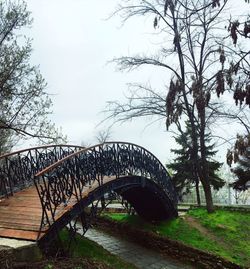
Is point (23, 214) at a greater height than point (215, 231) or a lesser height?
greater

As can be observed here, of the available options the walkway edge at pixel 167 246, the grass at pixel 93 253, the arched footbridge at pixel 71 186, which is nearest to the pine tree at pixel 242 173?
the arched footbridge at pixel 71 186

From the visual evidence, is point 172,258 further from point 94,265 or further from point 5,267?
point 5,267

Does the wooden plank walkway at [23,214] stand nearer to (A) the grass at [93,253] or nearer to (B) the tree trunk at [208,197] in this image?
(A) the grass at [93,253]

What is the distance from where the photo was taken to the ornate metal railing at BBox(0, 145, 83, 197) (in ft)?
31.3

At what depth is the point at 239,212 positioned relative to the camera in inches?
623

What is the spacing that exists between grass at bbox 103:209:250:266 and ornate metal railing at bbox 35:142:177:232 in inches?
55.9

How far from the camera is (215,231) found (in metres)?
13.6

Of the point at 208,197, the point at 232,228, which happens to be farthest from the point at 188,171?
the point at 232,228

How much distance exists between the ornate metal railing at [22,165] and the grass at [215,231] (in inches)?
210

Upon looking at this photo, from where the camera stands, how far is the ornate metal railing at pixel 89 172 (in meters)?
7.45

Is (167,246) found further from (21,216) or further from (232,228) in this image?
(21,216)

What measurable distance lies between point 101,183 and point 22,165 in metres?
2.84

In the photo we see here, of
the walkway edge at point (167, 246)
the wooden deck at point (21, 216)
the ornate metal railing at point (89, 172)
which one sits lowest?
the walkway edge at point (167, 246)

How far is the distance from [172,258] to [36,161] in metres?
6.26
